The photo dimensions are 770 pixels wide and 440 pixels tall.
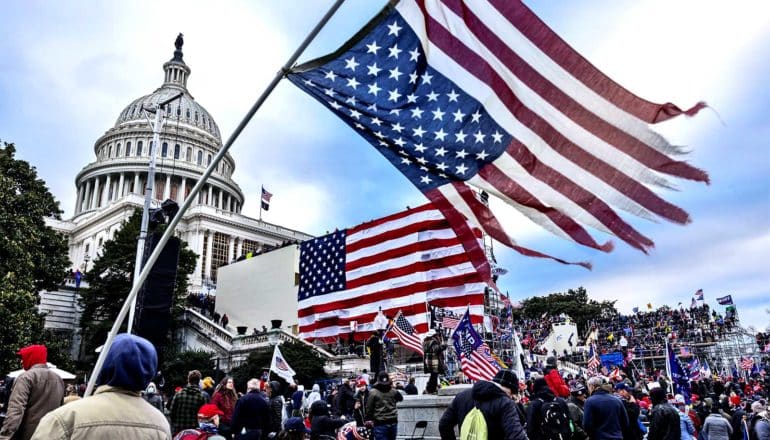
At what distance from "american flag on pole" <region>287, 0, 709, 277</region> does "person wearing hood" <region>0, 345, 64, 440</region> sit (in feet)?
13.1

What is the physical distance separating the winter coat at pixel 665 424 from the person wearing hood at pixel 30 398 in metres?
7.60

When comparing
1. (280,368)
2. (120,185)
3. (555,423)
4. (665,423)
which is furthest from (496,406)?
(120,185)

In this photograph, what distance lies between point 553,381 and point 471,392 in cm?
435

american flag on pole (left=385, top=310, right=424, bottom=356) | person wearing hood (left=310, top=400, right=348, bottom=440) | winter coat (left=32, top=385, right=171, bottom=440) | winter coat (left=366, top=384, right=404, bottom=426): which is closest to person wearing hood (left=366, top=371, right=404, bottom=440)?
winter coat (left=366, top=384, right=404, bottom=426)

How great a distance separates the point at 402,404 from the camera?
9070 millimetres

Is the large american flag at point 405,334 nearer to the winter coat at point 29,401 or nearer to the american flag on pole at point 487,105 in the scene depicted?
the american flag on pole at point 487,105

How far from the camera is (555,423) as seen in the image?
6.54 metres

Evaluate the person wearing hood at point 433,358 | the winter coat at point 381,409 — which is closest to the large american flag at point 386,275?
the person wearing hood at point 433,358

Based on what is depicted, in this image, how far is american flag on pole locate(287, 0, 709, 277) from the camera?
6.63 meters

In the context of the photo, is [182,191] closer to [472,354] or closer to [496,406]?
[472,354]

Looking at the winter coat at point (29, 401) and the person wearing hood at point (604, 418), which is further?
the person wearing hood at point (604, 418)

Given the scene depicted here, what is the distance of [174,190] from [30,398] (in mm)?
89589

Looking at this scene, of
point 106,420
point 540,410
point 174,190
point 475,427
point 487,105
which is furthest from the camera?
point 174,190

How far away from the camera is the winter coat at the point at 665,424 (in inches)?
319
